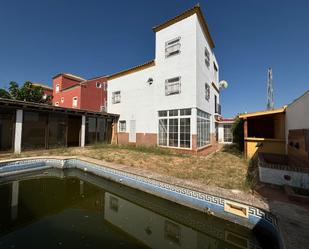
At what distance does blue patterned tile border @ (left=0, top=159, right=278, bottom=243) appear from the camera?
3295mm

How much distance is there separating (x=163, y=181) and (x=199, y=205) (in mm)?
1337

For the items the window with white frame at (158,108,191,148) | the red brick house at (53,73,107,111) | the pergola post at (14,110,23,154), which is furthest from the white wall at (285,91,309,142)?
the red brick house at (53,73,107,111)

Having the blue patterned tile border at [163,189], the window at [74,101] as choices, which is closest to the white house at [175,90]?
the blue patterned tile border at [163,189]

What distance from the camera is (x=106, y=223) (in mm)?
3785

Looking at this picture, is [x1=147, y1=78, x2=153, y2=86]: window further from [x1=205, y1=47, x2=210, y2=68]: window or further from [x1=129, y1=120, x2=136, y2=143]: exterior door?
[x1=205, y1=47, x2=210, y2=68]: window

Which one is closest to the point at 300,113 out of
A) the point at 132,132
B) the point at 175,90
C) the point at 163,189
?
the point at 163,189

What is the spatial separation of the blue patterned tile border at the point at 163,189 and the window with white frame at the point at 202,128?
655 cm

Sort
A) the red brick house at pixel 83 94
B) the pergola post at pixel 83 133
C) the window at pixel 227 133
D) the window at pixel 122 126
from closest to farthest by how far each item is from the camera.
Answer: the pergola post at pixel 83 133
the window at pixel 122 126
the window at pixel 227 133
the red brick house at pixel 83 94

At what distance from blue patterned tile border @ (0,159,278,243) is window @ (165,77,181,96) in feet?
24.8

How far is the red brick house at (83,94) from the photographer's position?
2022 cm

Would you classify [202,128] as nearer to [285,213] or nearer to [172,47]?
[172,47]

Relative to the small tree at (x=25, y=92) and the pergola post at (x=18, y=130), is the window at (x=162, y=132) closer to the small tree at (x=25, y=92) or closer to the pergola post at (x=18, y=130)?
the pergola post at (x=18, y=130)

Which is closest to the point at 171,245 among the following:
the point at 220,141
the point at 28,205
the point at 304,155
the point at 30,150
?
the point at 28,205

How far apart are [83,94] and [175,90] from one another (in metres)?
14.7
